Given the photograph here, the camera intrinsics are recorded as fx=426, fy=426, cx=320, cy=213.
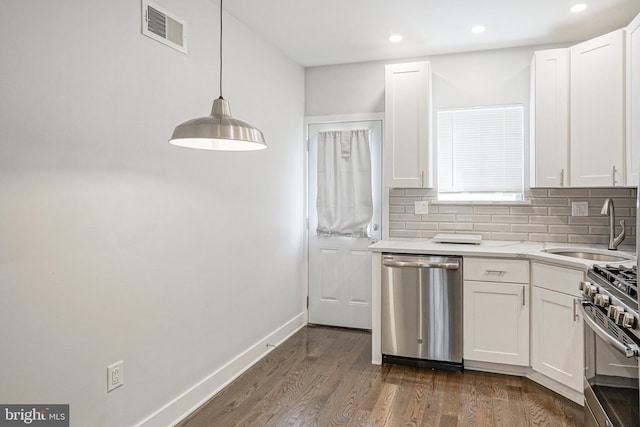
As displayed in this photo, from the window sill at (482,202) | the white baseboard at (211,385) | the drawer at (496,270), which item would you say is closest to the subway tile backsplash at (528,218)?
the window sill at (482,202)

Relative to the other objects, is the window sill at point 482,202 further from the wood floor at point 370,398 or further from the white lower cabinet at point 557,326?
the wood floor at point 370,398

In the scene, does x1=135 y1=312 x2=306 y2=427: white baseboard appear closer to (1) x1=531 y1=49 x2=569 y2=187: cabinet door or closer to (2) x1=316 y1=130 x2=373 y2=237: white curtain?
(2) x1=316 y1=130 x2=373 y2=237: white curtain

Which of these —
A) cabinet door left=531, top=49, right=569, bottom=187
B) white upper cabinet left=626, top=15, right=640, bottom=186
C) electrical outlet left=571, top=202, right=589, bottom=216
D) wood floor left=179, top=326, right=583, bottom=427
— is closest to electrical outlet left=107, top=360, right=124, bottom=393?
wood floor left=179, top=326, right=583, bottom=427

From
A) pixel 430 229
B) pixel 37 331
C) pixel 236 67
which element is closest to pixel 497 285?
pixel 430 229

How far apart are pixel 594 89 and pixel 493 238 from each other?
1410mm

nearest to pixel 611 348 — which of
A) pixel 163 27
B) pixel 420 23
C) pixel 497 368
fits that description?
pixel 497 368

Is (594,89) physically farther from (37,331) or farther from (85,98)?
(37,331)

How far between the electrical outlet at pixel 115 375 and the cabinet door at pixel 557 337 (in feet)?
8.66

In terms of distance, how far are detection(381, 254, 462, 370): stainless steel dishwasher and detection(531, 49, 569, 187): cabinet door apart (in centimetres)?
102

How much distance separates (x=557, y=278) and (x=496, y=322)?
21.8 inches

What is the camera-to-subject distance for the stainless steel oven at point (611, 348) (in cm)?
160

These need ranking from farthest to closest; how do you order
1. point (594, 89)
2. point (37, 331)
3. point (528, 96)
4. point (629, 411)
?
point (528, 96) → point (594, 89) → point (37, 331) → point (629, 411)

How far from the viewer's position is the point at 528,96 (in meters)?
3.73

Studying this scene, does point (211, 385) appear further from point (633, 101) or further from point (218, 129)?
point (633, 101)
